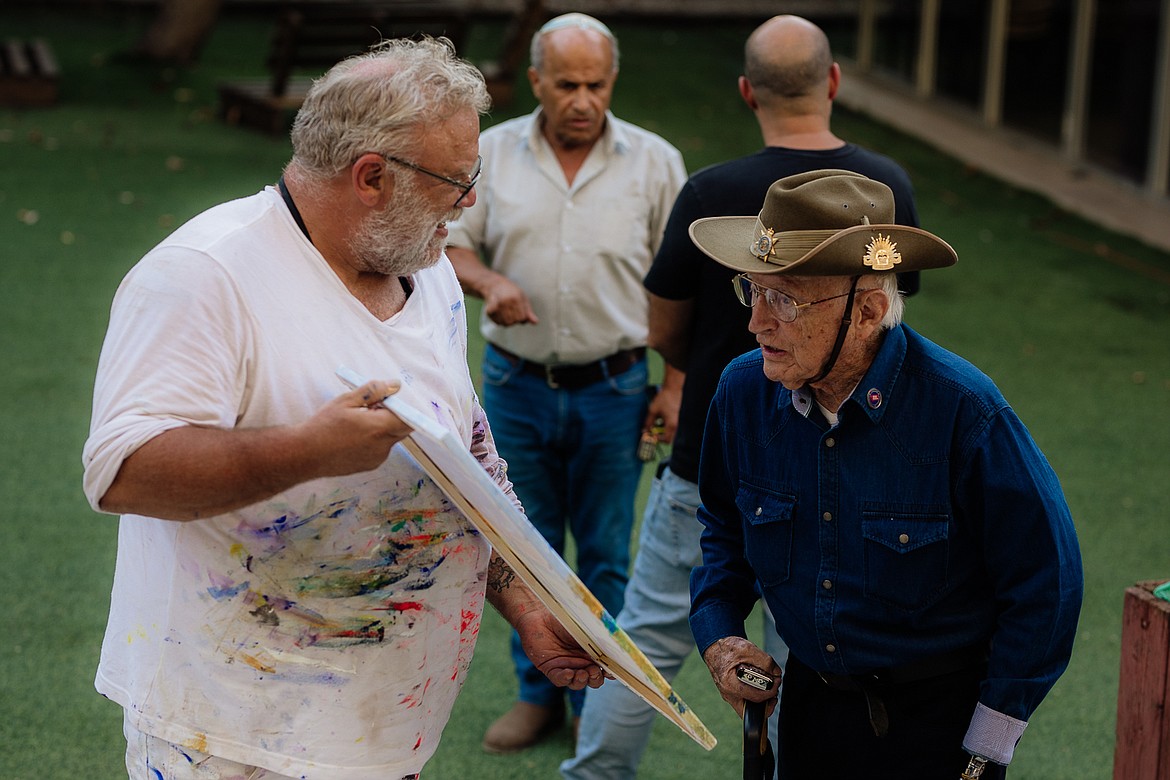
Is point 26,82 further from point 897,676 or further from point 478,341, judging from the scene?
point 897,676

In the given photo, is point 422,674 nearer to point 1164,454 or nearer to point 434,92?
point 434,92

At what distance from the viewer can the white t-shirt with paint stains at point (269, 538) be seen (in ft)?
7.30

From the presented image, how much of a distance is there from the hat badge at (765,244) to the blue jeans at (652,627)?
1.25 meters

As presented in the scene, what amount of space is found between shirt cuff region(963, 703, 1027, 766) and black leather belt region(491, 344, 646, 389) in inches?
84.0

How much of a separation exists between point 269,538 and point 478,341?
19.9 ft

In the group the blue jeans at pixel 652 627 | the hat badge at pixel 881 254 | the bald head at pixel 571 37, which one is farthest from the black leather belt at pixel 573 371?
the hat badge at pixel 881 254

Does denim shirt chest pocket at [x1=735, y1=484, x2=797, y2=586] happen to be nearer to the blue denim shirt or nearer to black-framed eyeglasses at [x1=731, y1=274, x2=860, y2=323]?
the blue denim shirt

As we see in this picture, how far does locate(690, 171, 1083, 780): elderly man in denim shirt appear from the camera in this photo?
253 cm

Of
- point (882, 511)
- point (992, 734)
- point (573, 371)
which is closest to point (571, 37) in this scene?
point (573, 371)

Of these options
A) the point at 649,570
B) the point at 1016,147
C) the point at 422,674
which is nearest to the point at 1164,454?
the point at 649,570

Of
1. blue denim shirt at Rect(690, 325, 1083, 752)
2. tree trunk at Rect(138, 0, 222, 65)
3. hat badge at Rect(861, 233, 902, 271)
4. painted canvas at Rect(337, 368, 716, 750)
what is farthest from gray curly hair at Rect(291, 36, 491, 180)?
tree trunk at Rect(138, 0, 222, 65)

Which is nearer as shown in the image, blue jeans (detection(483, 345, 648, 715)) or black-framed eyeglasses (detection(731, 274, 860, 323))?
black-framed eyeglasses (detection(731, 274, 860, 323))

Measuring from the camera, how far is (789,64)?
12.6 feet

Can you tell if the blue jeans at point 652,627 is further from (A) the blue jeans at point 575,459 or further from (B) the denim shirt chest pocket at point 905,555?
(B) the denim shirt chest pocket at point 905,555
